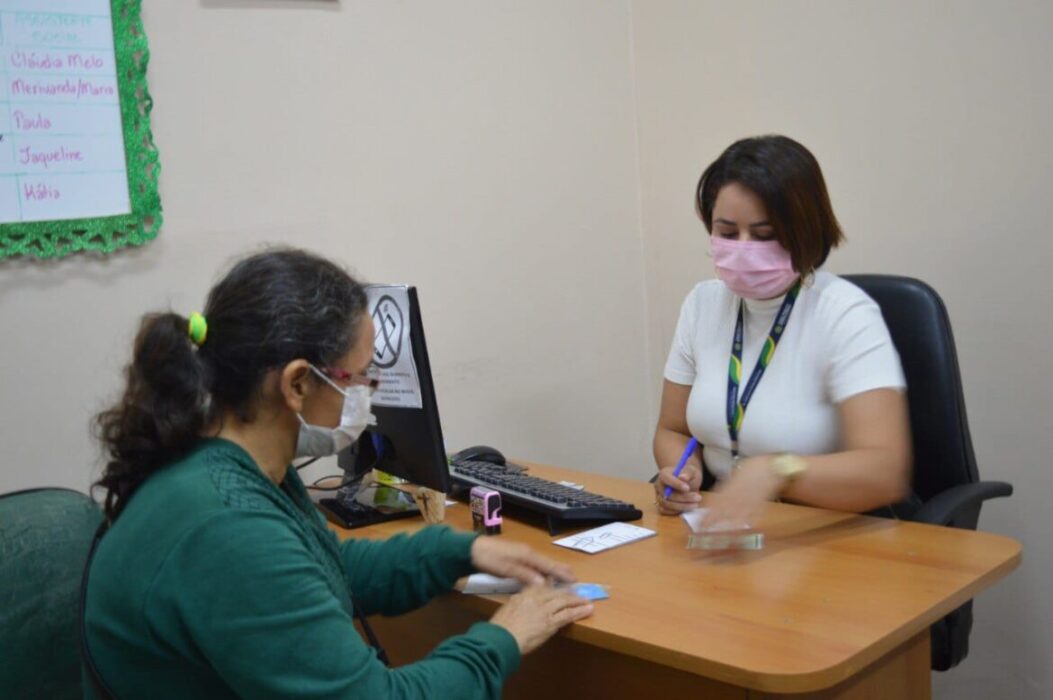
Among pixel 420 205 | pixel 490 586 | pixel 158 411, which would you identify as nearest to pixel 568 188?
pixel 420 205

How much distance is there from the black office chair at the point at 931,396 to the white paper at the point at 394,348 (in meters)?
0.91

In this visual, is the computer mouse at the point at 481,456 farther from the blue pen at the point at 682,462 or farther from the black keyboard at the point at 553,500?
the blue pen at the point at 682,462

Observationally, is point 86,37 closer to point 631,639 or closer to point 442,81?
point 442,81

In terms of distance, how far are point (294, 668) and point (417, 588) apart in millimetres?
439

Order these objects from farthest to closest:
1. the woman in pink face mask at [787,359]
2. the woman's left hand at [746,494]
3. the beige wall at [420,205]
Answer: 1. the beige wall at [420,205]
2. the woman in pink face mask at [787,359]
3. the woman's left hand at [746,494]

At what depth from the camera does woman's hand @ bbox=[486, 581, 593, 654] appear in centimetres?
133

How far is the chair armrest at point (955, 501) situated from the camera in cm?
176

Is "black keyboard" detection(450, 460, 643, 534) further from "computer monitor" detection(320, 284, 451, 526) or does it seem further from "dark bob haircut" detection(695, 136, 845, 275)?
"dark bob haircut" detection(695, 136, 845, 275)

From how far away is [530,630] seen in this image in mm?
1334

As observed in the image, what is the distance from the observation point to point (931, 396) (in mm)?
1948

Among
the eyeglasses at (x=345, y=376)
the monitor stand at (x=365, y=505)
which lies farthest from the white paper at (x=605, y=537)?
the eyeglasses at (x=345, y=376)

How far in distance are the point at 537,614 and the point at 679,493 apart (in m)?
0.51

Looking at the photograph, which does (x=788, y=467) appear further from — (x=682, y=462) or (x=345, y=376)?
(x=345, y=376)

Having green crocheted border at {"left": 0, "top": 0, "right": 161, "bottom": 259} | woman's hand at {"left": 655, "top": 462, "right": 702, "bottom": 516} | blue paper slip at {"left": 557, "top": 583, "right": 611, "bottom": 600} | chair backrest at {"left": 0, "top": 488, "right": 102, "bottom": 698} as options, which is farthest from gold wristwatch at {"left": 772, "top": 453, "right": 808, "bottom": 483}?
green crocheted border at {"left": 0, "top": 0, "right": 161, "bottom": 259}
